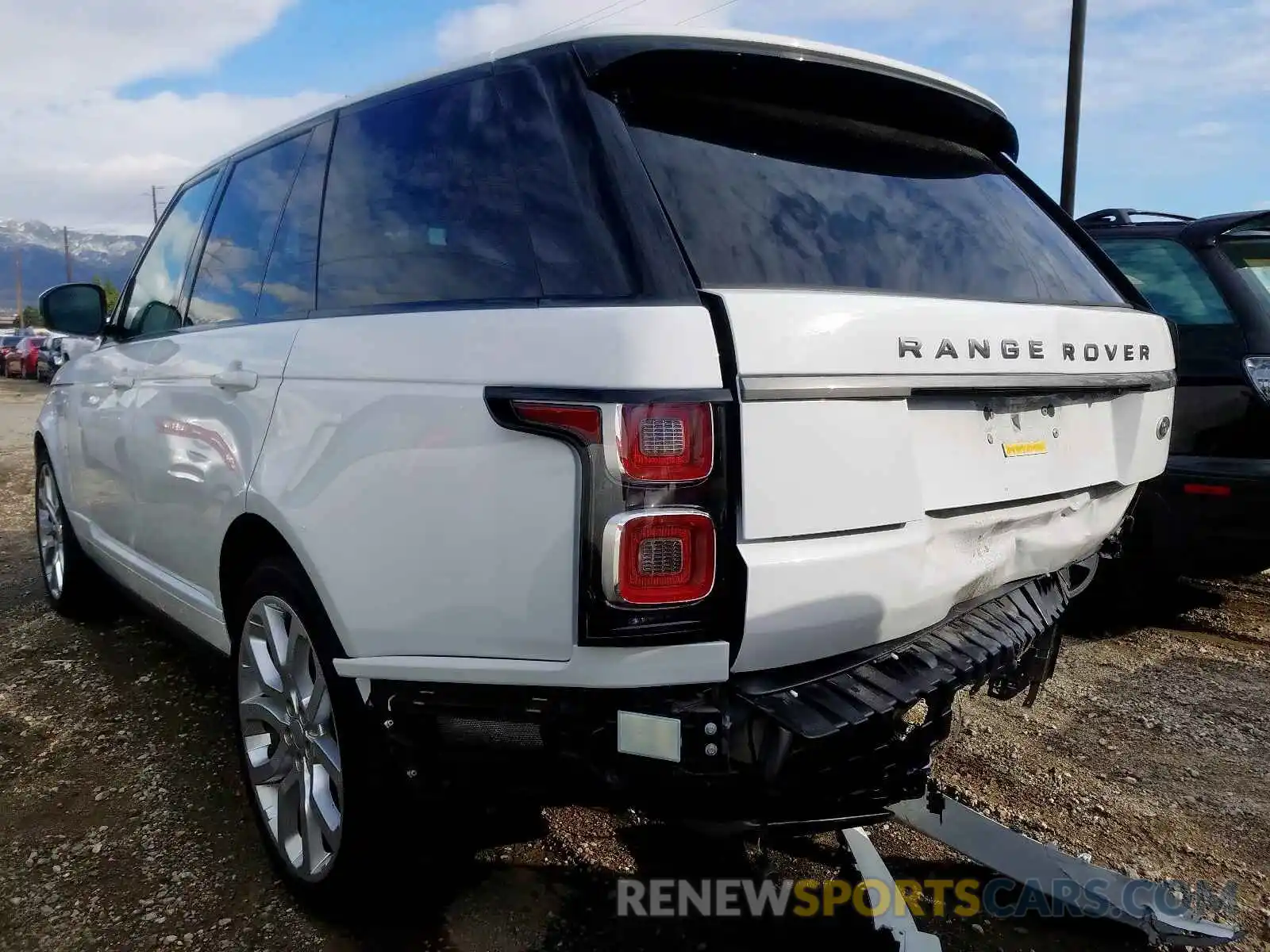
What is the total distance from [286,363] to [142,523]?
1345 millimetres

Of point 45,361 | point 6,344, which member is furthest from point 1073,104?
point 6,344

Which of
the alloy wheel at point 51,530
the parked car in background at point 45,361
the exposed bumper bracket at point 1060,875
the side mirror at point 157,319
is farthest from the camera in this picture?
the parked car in background at point 45,361

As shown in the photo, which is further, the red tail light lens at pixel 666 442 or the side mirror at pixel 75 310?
the side mirror at pixel 75 310

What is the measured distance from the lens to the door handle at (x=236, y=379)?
252 centimetres

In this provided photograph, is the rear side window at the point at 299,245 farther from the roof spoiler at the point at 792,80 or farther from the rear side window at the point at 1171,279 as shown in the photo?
→ the rear side window at the point at 1171,279

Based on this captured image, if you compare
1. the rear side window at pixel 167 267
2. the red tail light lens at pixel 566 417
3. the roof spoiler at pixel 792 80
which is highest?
the roof spoiler at pixel 792 80

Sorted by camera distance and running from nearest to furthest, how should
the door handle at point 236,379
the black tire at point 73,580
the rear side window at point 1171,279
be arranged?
the door handle at point 236,379 < the rear side window at point 1171,279 < the black tire at point 73,580

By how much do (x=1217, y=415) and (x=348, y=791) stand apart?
3.65 meters

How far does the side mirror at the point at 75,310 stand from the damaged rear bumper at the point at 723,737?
2818mm

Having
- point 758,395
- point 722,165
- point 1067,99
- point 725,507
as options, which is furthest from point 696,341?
point 1067,99

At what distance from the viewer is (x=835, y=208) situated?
2117 mm

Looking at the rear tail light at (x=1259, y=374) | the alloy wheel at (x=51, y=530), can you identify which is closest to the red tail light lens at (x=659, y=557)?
the rear tail light at (x=1259, y=374)

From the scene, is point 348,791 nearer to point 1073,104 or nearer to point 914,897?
point 914,897

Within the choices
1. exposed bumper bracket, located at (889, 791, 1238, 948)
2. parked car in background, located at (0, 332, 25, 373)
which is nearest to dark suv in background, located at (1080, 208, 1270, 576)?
exposed bumper bracket, located at (889, 791, 1238, 948)
